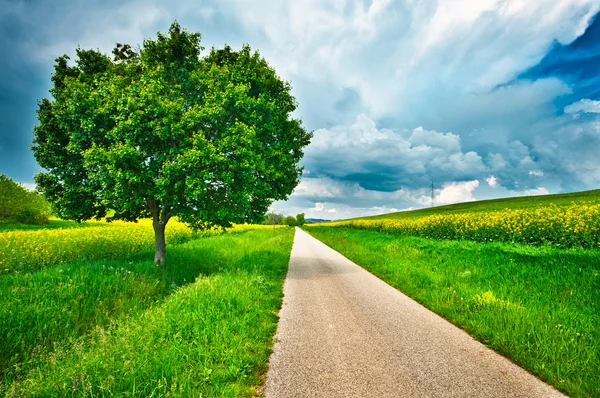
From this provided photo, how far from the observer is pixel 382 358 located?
456 cm

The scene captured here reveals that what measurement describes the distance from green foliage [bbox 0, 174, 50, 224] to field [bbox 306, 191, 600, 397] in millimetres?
45718

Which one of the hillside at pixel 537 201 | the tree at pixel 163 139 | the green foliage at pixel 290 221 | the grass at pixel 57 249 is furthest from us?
the green foliage at pixel 290 221

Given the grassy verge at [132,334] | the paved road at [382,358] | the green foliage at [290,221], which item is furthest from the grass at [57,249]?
the green foliage at [290,221]

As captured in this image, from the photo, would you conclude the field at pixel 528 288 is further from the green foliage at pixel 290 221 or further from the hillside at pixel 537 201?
the green foliage at pixel 290 221

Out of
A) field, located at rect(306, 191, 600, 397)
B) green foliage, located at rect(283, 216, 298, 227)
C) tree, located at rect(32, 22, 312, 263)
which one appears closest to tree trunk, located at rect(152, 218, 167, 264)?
tree, located at rect(32, 22, 312, 263)

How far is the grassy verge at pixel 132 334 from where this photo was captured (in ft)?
12.6

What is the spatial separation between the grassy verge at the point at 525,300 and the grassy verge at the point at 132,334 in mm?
4364

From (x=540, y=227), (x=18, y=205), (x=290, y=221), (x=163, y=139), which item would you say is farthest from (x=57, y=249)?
(x=290, y=221)

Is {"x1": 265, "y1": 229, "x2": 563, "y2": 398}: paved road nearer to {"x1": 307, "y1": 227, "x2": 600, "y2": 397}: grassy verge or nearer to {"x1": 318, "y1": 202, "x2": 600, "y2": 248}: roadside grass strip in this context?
{"x1": 307, "y1": 227, "x2": 600, "y2": 397}: grassy verge

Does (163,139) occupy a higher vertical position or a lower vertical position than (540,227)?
higher

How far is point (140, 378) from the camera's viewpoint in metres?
3.90

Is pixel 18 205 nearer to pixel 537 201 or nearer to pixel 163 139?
pixel 163 139

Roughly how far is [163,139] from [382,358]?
36.2 ft

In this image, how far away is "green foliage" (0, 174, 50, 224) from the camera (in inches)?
1398
